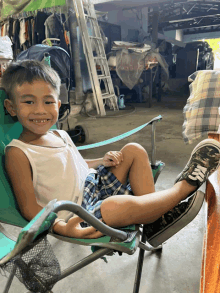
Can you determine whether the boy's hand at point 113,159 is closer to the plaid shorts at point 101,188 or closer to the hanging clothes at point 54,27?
the plaid shorts at point 101,188

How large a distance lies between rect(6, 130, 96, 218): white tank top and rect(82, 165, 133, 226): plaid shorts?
0.03 metres

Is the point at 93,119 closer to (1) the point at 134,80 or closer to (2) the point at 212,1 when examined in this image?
(1) the point at 134,80

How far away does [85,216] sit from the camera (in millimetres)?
557

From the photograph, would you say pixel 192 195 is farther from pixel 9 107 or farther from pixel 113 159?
pixel 9 107

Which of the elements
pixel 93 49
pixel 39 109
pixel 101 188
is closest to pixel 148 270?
pixel 101 188

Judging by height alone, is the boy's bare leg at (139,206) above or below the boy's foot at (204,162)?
below

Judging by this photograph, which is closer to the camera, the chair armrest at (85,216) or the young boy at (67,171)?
the chair armrest at (85,216)

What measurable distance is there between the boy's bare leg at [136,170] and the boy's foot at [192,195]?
0.17 meters

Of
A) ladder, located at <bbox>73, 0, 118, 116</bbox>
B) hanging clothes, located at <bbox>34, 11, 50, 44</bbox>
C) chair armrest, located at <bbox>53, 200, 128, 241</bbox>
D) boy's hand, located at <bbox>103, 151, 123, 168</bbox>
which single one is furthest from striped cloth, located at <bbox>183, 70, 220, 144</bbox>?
hanging clothes, located at <bbox>34, 11, 50, 44</bbox>

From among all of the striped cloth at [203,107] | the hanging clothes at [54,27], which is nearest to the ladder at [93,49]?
the hanging clothes at [54,27]

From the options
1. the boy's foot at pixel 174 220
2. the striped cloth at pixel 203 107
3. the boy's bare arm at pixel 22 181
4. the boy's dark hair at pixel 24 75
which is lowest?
the boy's foot at pixel 174 220

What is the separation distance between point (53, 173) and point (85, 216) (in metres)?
0.38

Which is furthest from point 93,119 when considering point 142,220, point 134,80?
point 142,220

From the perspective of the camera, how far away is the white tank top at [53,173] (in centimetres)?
85
